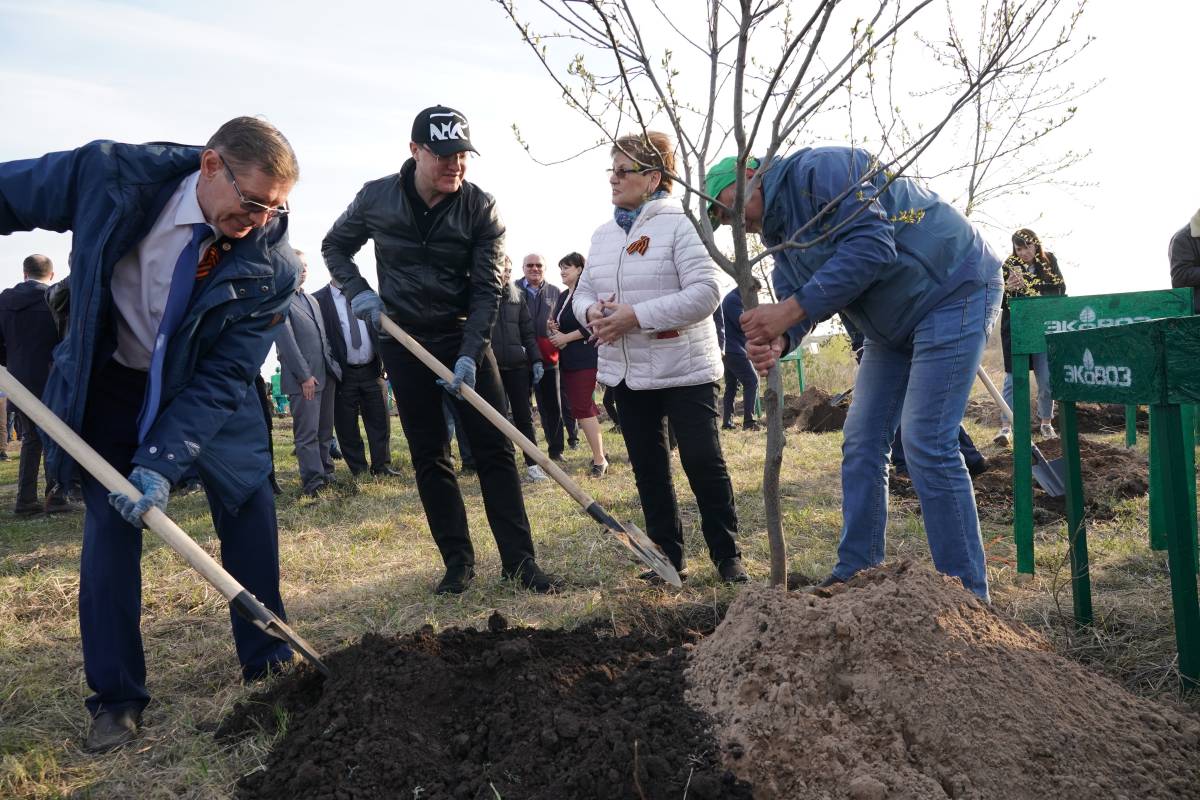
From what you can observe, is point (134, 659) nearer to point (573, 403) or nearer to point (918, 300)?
point (918, 300)

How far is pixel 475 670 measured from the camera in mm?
2623

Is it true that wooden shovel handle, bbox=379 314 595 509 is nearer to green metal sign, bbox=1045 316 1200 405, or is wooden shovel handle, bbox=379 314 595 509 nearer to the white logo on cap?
the white logo on cap

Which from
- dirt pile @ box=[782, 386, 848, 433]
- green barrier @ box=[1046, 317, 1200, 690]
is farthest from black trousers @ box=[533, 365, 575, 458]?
green barrier @ box=[1046, 317, 1200, 690]

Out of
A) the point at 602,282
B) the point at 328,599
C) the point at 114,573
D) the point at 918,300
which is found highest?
the point at 602,282

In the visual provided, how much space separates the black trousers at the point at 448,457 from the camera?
395cm

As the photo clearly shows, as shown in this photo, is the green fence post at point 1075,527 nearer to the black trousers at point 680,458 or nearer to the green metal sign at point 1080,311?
the green metal sign at point 1080,311

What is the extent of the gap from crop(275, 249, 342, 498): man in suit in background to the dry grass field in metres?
0.71

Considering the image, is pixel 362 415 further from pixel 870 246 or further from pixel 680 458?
pixel 870 246

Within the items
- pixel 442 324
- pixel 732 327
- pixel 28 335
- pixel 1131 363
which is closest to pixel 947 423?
pixel 1131 363

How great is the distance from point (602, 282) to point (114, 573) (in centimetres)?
237

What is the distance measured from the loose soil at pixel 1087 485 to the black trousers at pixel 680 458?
5.11 feet

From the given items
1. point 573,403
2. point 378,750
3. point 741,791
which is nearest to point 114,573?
point 378,750

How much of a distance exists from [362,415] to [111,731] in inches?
224

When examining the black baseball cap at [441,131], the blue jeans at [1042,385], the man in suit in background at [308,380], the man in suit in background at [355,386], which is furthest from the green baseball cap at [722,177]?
the blue jeans at [1042,385]
